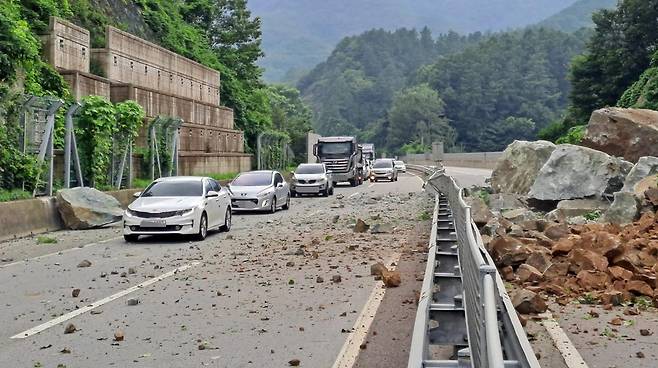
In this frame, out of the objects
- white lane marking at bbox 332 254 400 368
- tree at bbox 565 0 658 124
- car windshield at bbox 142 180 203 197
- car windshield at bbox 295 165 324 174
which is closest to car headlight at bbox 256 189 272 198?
car windshield at bbox 142 180 203 197

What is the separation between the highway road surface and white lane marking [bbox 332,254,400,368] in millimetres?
13

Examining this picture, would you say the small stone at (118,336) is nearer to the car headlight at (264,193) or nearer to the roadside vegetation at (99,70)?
the roadside vegetation at (99,70)

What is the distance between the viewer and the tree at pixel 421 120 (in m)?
160

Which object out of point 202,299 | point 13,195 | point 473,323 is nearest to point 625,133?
point 13,195

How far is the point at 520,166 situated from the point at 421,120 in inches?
5348

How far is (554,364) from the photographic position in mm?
6609

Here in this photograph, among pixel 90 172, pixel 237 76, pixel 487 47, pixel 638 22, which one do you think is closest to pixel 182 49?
pixel 237 76

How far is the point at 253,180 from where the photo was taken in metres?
27.2

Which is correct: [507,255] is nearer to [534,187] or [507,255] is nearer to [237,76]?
[534,187]

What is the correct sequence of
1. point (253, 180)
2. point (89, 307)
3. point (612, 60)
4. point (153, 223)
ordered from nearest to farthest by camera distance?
point (89, 307)
point (153, 223)
point (253, 180)
point (612, 60)

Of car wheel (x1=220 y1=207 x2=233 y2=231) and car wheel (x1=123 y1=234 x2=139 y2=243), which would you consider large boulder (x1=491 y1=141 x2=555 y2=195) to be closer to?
car wheel (x1=220 y1=207 x2=233 y2=231)

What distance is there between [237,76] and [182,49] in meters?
15.2

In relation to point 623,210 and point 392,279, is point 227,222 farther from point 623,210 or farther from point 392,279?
point 392,279

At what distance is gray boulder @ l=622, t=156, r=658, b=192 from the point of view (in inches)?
720
